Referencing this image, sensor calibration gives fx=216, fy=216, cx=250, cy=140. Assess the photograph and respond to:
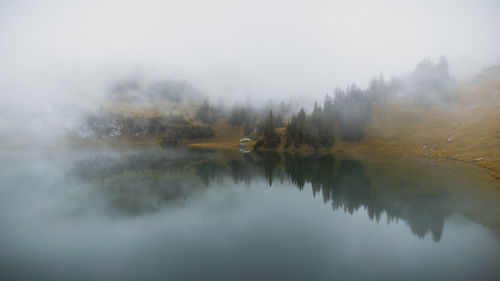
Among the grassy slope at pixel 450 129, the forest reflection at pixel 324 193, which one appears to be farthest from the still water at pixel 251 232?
the grassy slope at pixel 450 129

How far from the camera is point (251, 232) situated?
935 inches

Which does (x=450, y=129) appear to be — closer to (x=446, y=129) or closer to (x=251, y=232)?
(x=446, y=129)

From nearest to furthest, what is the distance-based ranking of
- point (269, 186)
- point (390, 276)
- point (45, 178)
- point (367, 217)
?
point (390, 276) < point (367, 217) < point (269, 186) < point (45, 178)

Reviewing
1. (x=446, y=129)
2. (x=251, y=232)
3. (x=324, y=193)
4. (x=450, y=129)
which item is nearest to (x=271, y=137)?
(x=446, y=129)

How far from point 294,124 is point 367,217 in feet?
371

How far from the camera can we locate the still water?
16.9 metres

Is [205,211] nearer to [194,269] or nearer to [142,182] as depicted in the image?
[194,269]

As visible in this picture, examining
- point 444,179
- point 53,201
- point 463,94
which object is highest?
point 463,94

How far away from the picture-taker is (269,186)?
4775cm

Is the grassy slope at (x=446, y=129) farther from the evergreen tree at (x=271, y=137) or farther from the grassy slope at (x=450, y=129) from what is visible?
the evergreen tree at (x=271, y=137)

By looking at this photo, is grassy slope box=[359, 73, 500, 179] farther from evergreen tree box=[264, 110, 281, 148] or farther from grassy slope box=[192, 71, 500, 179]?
evergreen tree box=[264, 110, 281, 148]

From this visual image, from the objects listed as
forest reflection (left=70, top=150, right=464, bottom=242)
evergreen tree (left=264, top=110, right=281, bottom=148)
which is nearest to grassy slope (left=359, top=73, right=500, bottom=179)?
forest reflection (left=70, top=150, right=464, bottom=242)

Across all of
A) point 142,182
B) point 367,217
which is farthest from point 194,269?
point 142,182

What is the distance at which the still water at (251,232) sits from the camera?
1694 centimetres
